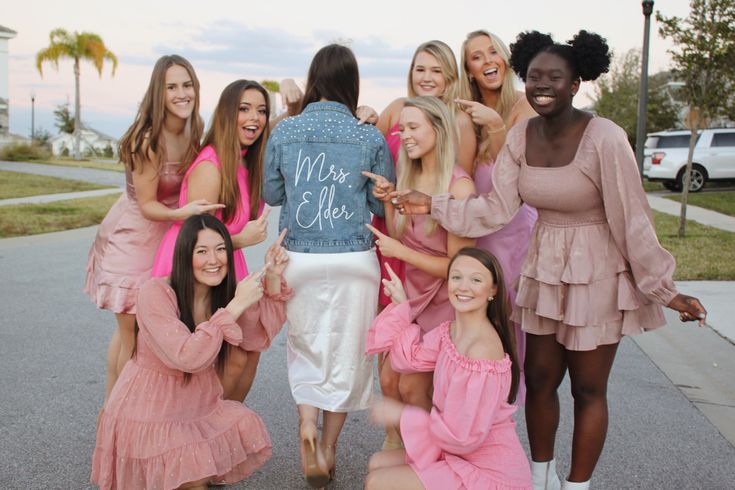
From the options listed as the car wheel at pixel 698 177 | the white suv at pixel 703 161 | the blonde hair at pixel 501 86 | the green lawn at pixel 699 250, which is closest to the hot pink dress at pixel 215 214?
the blonde hair at pixel 501 86

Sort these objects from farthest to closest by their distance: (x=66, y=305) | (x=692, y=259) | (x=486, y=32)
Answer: (x=692, y=259) → (x=66, y=305) → (x=486, y=32)

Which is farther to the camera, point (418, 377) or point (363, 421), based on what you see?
point (363, 421)

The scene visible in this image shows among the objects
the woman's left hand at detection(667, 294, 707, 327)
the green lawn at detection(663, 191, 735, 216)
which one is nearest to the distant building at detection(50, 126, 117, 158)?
the green lawn at detection(663, 191, 735, 216)

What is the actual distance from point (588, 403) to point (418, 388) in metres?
0.71

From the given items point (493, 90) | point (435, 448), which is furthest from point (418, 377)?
point (493, 90)

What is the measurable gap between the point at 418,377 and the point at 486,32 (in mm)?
1905

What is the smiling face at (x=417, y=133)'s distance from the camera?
3.28 meters

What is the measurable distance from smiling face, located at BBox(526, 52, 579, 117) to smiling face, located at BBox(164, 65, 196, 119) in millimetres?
1836

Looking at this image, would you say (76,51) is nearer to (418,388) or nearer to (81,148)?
(81,148)

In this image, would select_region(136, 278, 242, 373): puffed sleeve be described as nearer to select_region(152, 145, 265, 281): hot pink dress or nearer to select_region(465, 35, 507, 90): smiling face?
select_region(152, 145, 265, 281): hot pink dress

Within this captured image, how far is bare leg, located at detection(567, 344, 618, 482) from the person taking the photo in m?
3.05

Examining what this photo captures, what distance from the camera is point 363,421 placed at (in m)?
4.45

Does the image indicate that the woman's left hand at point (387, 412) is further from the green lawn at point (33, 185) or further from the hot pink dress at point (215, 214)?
the green lawn at point (33, 185)

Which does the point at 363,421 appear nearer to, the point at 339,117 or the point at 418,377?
the point at 418,377
